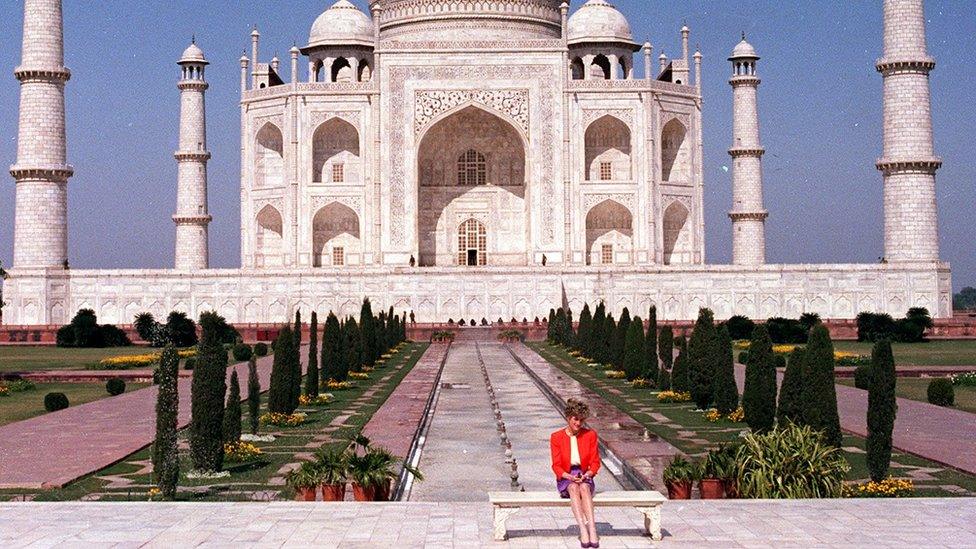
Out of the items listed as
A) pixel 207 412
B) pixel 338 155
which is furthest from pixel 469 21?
pixel 207 412

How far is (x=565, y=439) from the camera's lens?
666 cm

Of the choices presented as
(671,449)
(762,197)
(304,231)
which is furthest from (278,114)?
(671,449)

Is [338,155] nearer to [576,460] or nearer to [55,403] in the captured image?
[55,403]

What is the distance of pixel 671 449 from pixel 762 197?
29036 millimetres

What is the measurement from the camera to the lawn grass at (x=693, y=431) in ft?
29.3

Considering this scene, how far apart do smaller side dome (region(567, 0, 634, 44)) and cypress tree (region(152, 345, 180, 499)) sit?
3370 cm

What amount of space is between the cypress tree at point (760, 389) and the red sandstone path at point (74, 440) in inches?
202

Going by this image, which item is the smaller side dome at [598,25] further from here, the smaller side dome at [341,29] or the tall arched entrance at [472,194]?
the smaller side dome at [341,29]

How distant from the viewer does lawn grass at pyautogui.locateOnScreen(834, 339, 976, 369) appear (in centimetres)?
2078

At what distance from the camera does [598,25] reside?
41.1m

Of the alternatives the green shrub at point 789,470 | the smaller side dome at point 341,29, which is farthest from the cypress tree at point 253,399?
the smaller side dome at point 341,29

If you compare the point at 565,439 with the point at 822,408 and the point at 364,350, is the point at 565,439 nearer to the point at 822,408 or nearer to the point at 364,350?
the point at 822,408

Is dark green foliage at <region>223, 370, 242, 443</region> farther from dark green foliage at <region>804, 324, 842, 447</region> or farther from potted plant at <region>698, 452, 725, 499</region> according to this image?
dark green foliage at <region>804, 324, 842, 447</region>

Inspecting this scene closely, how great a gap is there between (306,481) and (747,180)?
104ft
